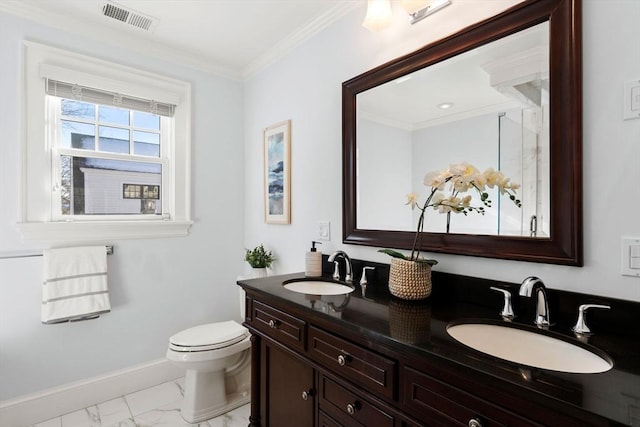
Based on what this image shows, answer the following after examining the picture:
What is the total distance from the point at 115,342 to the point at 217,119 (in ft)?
6.01

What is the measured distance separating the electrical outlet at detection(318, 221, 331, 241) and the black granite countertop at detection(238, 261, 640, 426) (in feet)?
1.50

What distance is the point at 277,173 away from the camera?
7.99 feet

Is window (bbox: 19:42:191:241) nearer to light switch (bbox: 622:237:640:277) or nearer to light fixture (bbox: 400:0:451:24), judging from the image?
light fixture (bbox: 400:0:451:24)

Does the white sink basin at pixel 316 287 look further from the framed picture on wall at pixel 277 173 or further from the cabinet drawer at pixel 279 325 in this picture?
the framed picture on wall at pixel 277 173

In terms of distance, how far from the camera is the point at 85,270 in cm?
207

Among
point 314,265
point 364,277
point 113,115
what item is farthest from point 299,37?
point 364,277

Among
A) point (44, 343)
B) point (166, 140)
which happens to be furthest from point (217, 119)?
point (44, 343)

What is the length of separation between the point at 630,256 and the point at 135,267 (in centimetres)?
265

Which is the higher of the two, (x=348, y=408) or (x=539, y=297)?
(x=539, y=297)

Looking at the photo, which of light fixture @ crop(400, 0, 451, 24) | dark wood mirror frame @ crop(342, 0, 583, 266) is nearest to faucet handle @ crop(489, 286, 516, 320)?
dark wood mirror frame @ crop(342, 0, 583, 266)

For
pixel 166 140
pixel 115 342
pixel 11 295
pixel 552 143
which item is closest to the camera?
pixel 552 143

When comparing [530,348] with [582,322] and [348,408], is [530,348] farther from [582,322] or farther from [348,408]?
[348,408]

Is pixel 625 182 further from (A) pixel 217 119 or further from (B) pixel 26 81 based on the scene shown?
(B) pixel 26 81

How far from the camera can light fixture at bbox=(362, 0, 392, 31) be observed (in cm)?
148
